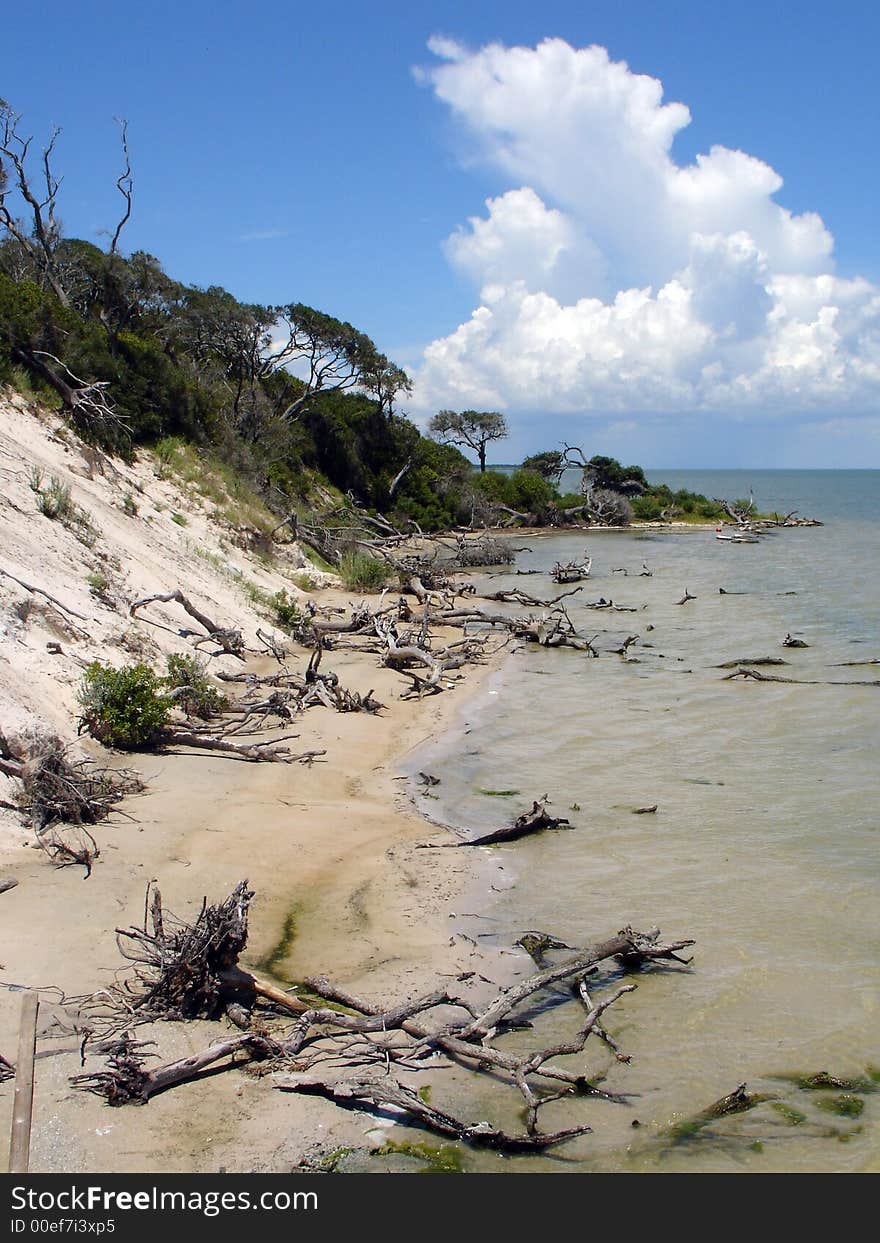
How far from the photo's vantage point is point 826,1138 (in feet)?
15.7

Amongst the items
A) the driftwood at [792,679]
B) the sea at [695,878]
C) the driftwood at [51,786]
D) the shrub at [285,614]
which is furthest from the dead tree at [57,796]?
the driftwood at [792,679]

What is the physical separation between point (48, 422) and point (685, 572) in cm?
2245

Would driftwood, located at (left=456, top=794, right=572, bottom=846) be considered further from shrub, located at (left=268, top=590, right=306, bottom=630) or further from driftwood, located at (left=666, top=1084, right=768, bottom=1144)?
shrub, located at (left=268, top=590, right=306, bottom=630)

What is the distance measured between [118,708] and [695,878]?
5.99m

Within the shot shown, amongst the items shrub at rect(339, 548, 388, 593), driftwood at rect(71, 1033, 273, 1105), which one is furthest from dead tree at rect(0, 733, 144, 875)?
shrub at rect(339, 548, 388, 593)

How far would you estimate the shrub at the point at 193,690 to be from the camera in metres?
11.3

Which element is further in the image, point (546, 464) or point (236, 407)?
point (546, 464)

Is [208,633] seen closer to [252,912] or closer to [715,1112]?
[252,912]

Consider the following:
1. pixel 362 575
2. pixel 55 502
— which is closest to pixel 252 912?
pixel 55 502

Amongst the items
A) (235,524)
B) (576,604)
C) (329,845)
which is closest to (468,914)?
(329,845)

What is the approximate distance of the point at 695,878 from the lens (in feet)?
26.4

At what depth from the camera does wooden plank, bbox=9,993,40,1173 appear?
3.39 metres

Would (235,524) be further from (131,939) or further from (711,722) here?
(131,939)

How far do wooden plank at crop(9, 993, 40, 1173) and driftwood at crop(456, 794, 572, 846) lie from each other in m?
5.36
